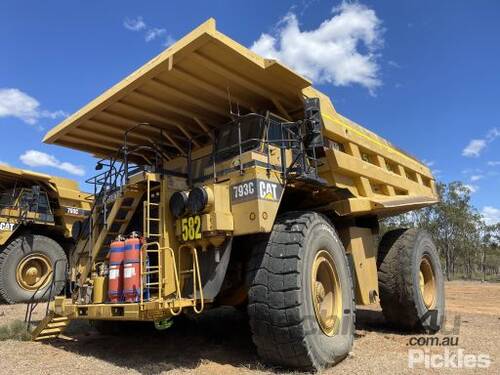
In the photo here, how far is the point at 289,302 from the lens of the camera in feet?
15.5

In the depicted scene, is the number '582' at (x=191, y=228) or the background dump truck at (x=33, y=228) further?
the background dump truck at (x=33, y=228)

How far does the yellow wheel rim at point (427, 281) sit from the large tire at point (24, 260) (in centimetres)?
766

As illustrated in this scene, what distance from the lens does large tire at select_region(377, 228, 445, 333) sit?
7.65 m

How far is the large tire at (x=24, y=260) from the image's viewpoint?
11.0 meters

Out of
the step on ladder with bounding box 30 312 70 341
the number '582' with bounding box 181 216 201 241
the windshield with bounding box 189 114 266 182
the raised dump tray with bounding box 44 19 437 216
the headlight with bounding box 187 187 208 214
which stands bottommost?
the step on ladder with bounding box 30 312 70 341

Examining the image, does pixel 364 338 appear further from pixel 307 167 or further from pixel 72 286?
pixel 72 286

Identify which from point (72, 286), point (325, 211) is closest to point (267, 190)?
point (325, 211)

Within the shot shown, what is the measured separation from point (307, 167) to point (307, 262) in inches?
49.6

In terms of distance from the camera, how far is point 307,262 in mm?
5066

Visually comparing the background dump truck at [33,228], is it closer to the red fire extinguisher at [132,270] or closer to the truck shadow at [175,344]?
the truck shadow at [175,344]

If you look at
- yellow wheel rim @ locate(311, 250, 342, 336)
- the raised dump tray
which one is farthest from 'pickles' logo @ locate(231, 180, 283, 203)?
the raised dump tray

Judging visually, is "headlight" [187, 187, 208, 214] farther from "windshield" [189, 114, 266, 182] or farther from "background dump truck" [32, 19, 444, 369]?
"windshield" [189, 114, 266, 182]

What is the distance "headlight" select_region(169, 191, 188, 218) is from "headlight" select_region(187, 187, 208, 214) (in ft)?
0.39

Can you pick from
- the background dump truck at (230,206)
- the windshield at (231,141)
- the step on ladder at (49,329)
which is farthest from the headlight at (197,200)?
the step on ladder at (49,329)
